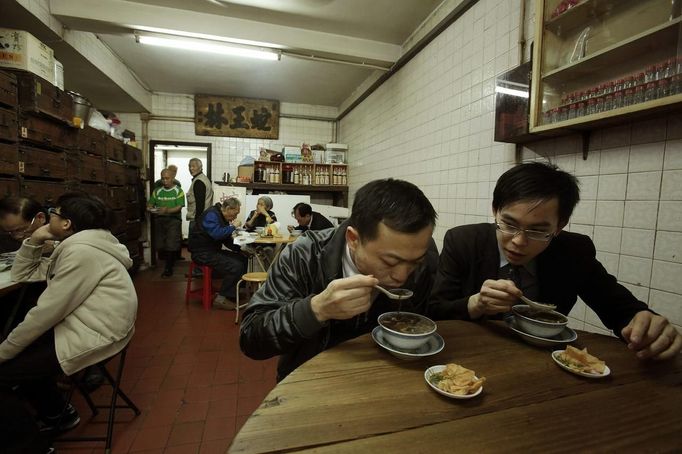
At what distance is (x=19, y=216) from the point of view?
248cm

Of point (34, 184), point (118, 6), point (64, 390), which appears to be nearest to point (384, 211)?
point (64, 390)

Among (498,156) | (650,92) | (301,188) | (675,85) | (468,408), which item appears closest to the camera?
(468,408)

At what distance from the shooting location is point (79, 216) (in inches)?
70.7

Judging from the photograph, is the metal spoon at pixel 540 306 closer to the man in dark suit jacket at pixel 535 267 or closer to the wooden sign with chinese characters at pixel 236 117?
the man in dark suit jacket at pixel 535 267

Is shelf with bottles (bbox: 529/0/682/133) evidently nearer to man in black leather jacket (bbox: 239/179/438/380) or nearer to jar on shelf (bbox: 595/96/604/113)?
jar on shelf (bbox: 595/96/604/113)

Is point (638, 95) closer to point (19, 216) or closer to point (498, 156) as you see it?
point (498, 156)

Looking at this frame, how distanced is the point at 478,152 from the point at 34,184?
14.4ft

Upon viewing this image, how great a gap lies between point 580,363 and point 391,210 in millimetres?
730

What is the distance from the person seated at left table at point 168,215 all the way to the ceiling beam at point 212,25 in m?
2.61

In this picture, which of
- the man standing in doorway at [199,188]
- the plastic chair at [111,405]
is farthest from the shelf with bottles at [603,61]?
the man standing in doorway at [199,188]

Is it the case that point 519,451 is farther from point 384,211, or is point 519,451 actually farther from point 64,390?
point 64,390

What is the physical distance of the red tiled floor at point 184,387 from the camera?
190cm

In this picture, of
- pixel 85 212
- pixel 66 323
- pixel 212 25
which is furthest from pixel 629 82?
pixel 212 25

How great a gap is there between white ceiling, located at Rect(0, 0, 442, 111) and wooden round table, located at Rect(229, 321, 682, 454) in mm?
3824
